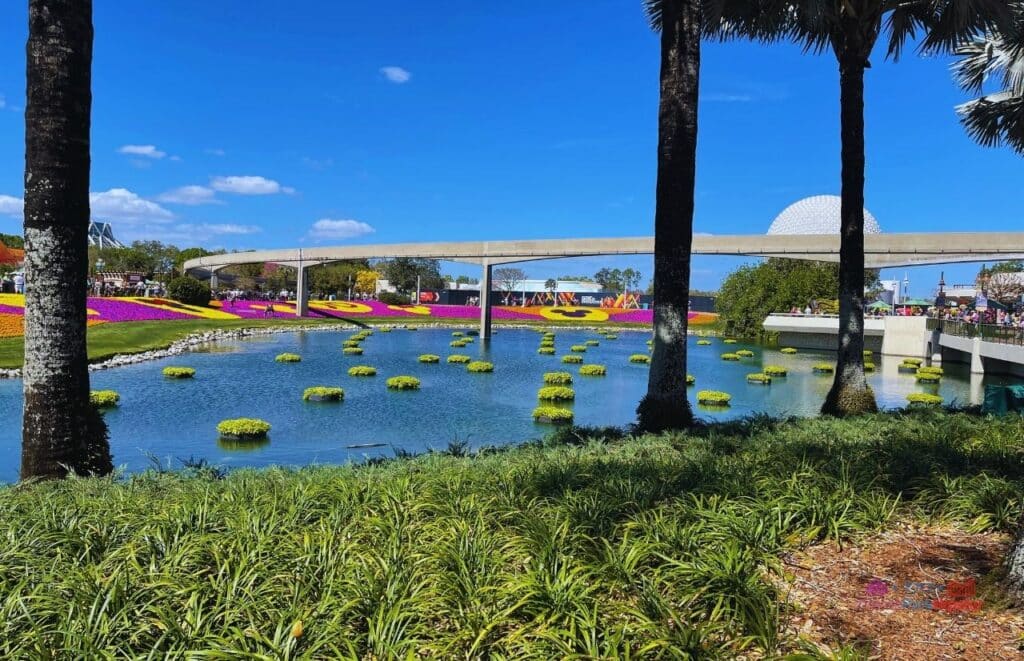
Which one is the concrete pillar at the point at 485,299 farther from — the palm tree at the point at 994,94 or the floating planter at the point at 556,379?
the palm tree at the point at 994,94

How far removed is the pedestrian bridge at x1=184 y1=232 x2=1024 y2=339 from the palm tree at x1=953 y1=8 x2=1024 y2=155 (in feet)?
64.2

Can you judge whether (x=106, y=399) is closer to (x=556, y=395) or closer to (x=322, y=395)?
(x=322, y=395)

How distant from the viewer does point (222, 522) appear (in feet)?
13.2

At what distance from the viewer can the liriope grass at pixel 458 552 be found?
2.78 m

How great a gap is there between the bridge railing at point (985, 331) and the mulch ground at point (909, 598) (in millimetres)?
24017

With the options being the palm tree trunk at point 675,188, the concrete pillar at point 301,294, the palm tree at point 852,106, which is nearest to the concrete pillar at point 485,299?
the concrete pillar at point 301,294

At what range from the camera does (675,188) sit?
8898 mm

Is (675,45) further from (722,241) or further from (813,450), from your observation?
(722,241)

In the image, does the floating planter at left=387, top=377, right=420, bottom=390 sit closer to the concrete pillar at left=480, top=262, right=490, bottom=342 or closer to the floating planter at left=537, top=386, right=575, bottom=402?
the floating planter at left=537, top=386, right=575, bottom=402

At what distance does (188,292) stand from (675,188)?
172ft

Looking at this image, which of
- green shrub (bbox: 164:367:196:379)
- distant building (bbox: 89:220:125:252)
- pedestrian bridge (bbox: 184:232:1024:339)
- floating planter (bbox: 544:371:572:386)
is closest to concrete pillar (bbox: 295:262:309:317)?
pedestrian bridge (bbox: 184:232:1024:339)

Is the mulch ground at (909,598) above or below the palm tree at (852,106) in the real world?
below

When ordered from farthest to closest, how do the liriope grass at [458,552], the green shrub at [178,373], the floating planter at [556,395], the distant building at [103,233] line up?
1. the distant building at [103,233]
2. the green shrub at [178,373]
3. the floating planter at [556,395]
4. the liriope grass at [458,552]

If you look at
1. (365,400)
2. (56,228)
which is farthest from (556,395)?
(56,228)
